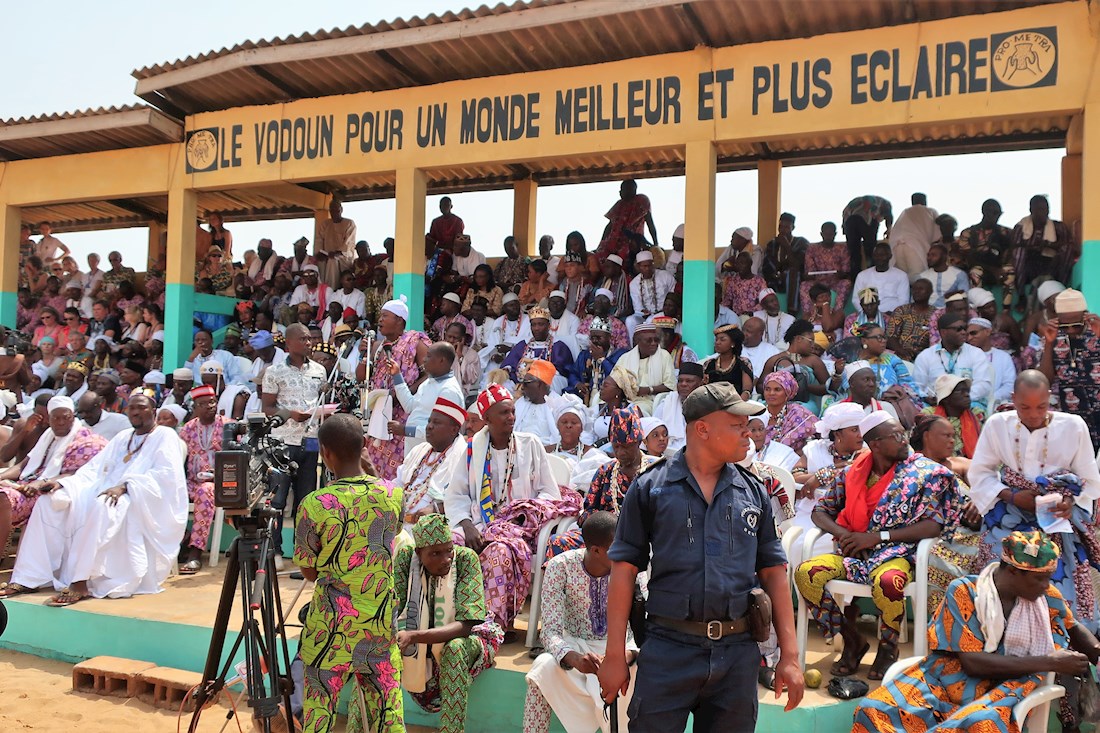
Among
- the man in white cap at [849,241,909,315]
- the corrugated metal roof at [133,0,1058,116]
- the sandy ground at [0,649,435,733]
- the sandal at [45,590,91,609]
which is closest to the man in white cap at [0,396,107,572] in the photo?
the sandal at [45,590,91,609]

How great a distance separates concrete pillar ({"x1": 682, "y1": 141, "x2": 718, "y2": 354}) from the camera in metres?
8.74

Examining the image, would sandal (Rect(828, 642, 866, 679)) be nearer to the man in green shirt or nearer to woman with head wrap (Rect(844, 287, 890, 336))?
the man in green shirt

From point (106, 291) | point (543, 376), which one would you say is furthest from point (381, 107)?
point (106, 291)

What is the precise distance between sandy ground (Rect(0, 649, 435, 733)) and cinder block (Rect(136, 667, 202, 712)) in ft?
0.19

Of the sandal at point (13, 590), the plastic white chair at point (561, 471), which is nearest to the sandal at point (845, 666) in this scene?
the plastic white chair at point (561, 471)

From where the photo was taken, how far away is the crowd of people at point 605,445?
145 inches

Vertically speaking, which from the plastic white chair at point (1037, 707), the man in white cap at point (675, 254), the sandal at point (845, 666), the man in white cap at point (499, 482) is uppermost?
the man in white cap at point (675, 254)

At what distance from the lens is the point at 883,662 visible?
4715 millimetres

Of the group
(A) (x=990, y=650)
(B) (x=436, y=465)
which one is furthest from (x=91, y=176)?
(A) (x=990, y=650)

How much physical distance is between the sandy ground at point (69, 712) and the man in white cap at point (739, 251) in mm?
6761

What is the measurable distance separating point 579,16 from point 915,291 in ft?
13.0

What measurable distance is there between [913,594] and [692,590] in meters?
2.15

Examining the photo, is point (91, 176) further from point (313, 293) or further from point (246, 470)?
point (246, 470)

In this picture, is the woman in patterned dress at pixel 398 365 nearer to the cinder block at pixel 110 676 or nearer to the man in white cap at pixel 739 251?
the cinder block at pixel 110 676
